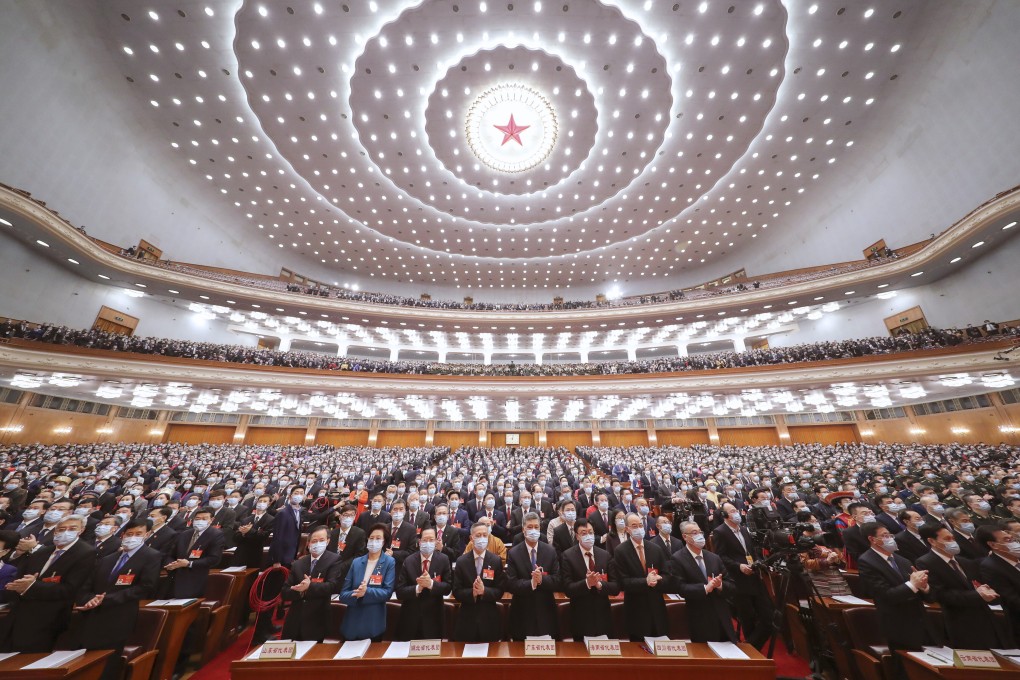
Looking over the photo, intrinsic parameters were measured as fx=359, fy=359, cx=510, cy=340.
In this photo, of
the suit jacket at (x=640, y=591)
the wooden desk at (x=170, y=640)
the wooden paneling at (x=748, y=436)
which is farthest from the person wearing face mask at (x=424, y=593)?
the wooden paneling at (x=748, y=436)

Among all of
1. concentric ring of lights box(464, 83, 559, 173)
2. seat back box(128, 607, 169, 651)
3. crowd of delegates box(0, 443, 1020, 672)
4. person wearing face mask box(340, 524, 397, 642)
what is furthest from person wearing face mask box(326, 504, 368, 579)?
concentric ring of lights box(464, 83, 559, 173)

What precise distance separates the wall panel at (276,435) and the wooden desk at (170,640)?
2024 cm

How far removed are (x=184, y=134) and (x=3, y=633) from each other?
67.3 ft

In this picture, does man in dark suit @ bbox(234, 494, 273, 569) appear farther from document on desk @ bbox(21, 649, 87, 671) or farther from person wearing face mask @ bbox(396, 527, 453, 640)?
person wearing face mask @ bbox(396, 527, 453, 640)

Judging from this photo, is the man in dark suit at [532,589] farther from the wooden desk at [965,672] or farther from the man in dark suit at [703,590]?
the wooden desk at [965,672]

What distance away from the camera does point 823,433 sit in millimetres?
19375

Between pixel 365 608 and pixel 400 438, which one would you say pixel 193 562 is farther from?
pixel 400 438

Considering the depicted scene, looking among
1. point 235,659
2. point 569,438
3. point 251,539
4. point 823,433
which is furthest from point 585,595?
point 823,433

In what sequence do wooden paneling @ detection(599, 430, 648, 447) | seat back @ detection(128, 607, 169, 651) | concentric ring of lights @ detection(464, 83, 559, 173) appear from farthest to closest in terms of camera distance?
wooden paneling @ detection(599, 430, 648, 447) → concentric ring of lights @ detection(464, 83, 559, 173) → seat back @ detection(128, 607, 169, 651)

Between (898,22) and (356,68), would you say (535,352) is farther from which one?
(898,22)

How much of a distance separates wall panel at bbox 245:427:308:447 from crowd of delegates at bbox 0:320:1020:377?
17.1 feet

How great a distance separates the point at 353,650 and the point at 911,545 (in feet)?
16.7

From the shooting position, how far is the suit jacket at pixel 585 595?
3078 millimetres

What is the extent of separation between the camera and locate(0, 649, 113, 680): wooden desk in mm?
2086
